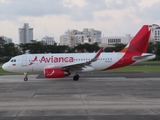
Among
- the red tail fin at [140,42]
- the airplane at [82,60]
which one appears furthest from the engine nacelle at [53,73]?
the red tail fin at [140,42]

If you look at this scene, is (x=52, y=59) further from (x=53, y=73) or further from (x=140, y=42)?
(x=140, y=42)

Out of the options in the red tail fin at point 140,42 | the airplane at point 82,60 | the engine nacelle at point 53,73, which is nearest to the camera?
the engine nacelle at point 53,73

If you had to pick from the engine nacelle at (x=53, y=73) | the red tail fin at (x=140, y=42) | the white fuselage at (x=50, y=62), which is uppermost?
the red tail fin at (x=140, y=42)

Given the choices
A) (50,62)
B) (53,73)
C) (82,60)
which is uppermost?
(82,60)

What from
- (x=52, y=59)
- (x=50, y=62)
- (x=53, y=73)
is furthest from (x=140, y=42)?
(x=53, y=73)

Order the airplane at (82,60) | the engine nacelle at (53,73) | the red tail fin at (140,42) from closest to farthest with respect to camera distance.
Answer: the engine nacelle at (53,73)
the airplane at (82,60)
the red tail fin at (140,42)

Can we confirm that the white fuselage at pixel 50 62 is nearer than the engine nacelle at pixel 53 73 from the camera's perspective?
No

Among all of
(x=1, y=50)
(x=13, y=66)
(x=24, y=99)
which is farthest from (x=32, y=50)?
(x=24, y=99)

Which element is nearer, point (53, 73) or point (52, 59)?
point (53, 73)

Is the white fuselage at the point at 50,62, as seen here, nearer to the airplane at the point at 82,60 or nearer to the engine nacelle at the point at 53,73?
the airplane at the point at 82,60

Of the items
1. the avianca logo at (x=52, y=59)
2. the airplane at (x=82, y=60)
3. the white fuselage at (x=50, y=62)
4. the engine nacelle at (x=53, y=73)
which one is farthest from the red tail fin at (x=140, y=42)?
the engine nacelle at (x=53, y=73)

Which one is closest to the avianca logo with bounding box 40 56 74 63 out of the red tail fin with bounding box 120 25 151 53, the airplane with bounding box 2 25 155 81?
the airplane with bounding box 2 25 155 81

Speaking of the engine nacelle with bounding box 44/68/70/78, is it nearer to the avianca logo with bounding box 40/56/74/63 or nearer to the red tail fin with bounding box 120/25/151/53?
the avianca logo with bounding box 40/56/74/63

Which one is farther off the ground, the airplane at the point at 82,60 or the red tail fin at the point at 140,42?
the red tail fin at the point at 140,42
